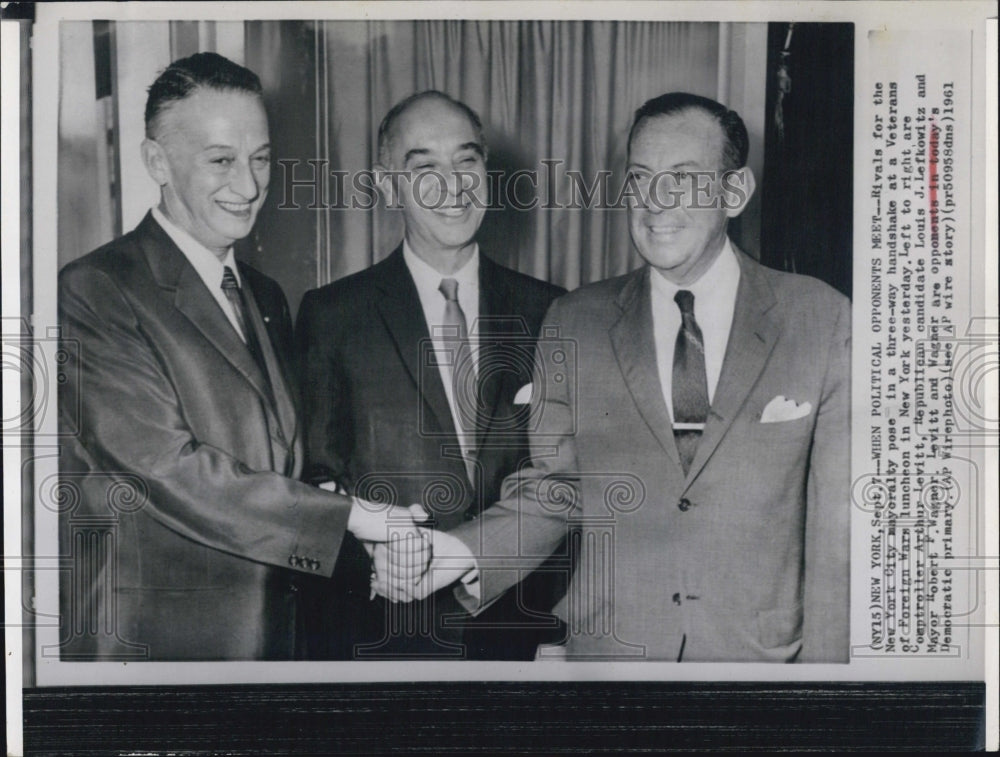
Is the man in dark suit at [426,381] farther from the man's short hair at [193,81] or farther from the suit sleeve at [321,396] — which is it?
the man's short hair at [193,81]

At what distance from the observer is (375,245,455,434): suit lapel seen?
7.84ft

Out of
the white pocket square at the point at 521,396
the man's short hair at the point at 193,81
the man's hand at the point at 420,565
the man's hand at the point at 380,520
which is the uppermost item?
the man's short hair at the point at 193,81

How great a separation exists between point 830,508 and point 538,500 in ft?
2.20

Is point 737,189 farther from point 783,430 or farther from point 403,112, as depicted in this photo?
point 403,112

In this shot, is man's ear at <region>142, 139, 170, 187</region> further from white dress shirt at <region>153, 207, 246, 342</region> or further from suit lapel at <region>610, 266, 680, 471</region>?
suit lapel at <region>610, 266, 680, 471</region>

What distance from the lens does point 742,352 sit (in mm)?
2395

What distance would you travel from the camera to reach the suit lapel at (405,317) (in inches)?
94.0

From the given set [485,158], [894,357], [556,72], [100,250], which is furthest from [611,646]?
[100,250]

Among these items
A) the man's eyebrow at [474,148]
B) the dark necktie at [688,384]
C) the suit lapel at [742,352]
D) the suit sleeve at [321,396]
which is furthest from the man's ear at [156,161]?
the suit lapel at [742,352]

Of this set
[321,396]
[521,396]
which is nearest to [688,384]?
[521,396]

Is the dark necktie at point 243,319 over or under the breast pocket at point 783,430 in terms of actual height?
over

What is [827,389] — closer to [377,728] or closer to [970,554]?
[970,554]

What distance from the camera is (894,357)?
2.41 metres

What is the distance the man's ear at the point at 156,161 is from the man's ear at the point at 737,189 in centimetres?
126
